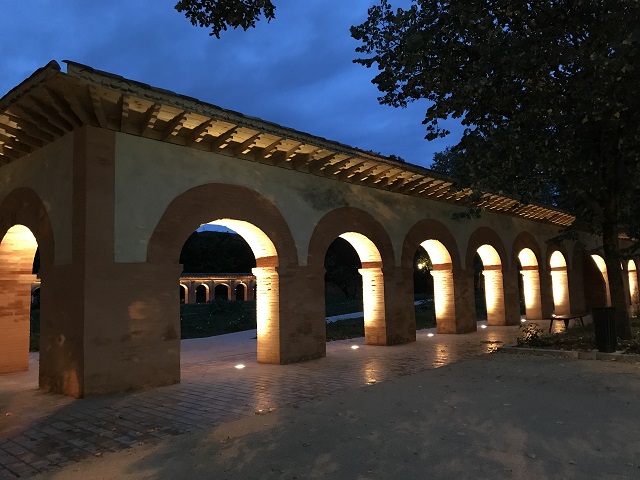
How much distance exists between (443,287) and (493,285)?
325 cm

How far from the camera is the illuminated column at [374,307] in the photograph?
11.7 metres

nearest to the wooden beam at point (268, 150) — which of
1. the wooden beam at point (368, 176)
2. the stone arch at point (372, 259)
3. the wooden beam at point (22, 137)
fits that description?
the stone arch at point (372, 259)

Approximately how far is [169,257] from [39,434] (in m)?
3.26

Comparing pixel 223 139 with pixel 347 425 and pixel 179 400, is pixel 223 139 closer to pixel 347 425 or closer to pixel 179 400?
pixel 179 400

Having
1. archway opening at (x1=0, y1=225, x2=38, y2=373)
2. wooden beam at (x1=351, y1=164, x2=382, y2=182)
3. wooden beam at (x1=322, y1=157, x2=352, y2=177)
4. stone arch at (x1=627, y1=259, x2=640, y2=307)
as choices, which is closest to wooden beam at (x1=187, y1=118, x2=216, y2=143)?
wooden beam at (x1=322, y1=157, x2=352, y2=177)

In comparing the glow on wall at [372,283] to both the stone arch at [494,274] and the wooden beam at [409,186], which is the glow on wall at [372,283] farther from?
the stone arch at [494,274]

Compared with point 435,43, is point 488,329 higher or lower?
lower

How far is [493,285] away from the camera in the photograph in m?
16.5

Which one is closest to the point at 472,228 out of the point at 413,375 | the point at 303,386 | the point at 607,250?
the point at 607,250

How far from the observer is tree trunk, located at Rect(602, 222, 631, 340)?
9.62m

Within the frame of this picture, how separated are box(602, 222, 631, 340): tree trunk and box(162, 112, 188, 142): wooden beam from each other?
343 inches

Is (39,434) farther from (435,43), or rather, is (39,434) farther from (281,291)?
(435,43)

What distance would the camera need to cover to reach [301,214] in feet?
32.5

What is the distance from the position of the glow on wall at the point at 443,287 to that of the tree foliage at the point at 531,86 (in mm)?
4351
